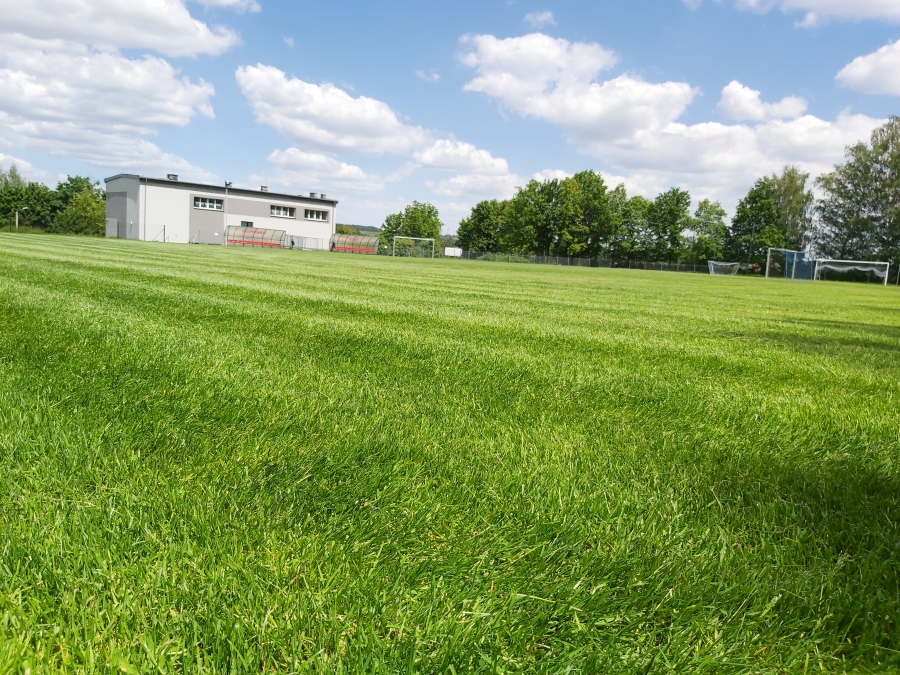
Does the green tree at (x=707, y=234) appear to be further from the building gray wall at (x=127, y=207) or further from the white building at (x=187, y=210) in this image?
the building gray wall at (x=127, y=207)

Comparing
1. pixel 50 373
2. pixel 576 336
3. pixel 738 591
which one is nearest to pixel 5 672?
pixel 738 591

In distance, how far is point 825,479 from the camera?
2115 mm

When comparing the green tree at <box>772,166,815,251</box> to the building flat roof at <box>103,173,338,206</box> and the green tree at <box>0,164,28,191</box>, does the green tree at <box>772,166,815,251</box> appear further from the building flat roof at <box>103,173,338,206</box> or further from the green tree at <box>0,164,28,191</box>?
the green tree at <box>0,164,28,191</box>

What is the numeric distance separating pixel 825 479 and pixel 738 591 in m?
1.00

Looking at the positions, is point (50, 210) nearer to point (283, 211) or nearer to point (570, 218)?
point (283, 211)

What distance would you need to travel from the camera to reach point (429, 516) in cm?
167

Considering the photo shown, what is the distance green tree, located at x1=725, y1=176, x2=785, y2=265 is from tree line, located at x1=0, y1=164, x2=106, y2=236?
7161cm

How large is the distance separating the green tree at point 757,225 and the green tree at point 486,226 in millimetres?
34682

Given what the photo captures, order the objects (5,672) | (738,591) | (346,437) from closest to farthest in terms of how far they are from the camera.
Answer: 1. (5,672)
2. (738,591)
3. (346,437)

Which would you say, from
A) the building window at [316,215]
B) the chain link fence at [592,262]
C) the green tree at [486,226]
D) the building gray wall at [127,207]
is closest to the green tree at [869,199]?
the chain link fence at [592,262]

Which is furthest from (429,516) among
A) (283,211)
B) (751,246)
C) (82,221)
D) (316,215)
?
(751,246)

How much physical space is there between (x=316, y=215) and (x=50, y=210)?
33120mm

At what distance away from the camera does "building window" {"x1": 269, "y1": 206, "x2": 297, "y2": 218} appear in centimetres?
6469

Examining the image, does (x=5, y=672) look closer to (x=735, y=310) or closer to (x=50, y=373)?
(x=50, y=373)
